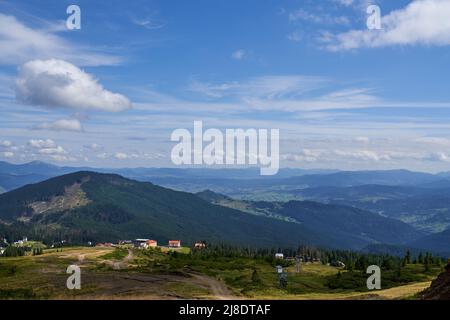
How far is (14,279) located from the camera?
4587 inches

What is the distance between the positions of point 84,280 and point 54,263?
214 ft
